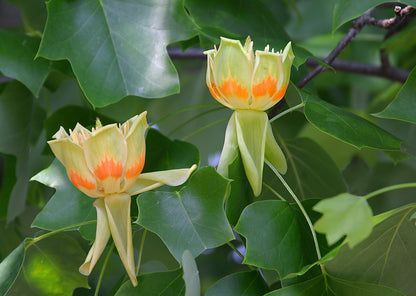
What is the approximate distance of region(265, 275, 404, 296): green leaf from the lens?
38 cm

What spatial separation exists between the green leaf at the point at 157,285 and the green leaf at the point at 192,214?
0.15ft

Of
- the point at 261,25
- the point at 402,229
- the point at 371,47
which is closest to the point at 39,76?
the point at 261,25

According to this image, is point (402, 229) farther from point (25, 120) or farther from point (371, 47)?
point (371, 47)

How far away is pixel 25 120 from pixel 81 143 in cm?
32

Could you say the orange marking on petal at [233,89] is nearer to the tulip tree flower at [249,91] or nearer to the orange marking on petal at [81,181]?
the tulip tree flower at [249,91]

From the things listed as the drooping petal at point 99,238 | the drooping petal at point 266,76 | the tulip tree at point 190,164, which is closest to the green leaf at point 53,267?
the tulip tree at point 190,164

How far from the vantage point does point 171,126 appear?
811mm

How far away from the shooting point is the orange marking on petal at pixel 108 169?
364 mm

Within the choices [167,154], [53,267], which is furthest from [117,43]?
[53,267]

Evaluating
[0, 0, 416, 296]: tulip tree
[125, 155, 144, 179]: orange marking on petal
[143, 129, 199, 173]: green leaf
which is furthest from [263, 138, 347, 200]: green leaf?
[125, 155, 144, 179]: orange marking on petal

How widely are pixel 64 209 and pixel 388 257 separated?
0.90ft

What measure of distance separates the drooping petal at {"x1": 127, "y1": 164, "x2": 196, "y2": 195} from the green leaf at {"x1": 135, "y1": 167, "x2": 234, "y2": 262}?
13 mm

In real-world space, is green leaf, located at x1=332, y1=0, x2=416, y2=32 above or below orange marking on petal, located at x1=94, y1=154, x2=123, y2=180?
above

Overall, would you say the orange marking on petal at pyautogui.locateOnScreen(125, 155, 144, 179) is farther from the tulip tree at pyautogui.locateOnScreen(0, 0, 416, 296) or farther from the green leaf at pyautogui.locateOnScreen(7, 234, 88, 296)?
the green leaf at pyautogui.locateOnScreen(7, 234, 88, 296)
